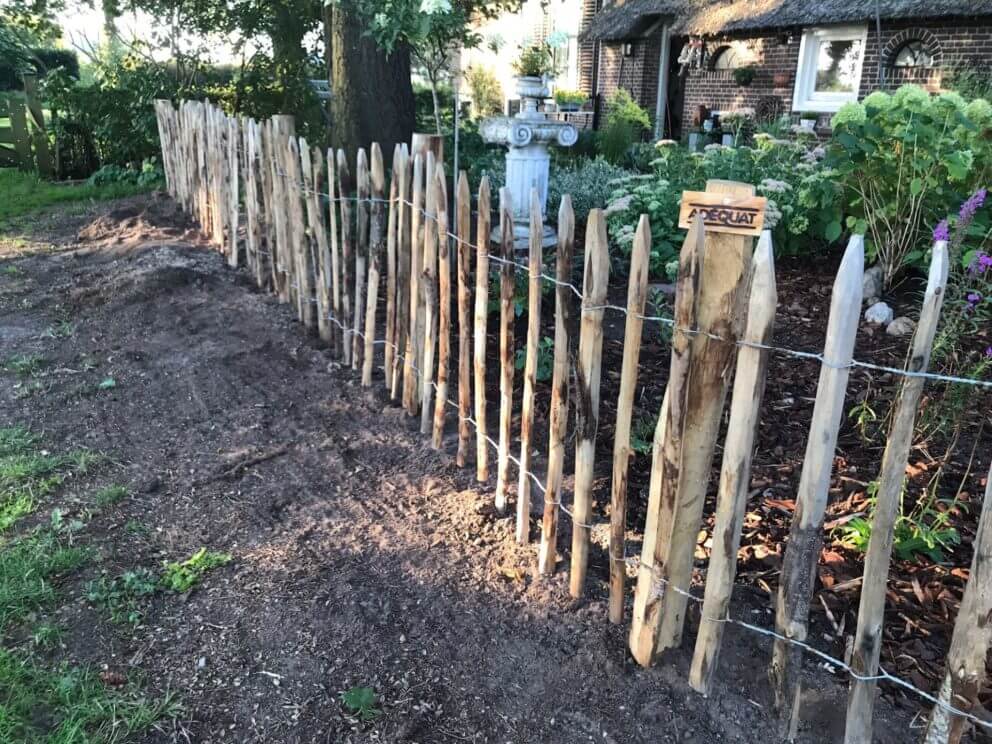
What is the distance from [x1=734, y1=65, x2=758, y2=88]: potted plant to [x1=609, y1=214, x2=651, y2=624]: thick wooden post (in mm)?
14427

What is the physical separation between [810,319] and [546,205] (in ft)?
11.1

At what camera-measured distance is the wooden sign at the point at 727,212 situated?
1.95m

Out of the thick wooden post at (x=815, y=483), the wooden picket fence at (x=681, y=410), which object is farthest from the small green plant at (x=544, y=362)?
the thick wooden post at (x=815, y=483)

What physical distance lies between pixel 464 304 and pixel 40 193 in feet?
34.0

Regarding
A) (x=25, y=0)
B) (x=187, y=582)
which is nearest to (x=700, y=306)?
(x=187, y=582)

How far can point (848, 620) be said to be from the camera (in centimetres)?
258

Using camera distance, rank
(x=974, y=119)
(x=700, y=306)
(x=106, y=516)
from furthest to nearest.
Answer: (x=974, y=119) → (x=106, y=516) → (x=700, y=306)

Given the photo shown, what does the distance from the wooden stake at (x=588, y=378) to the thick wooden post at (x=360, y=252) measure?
6.95ft

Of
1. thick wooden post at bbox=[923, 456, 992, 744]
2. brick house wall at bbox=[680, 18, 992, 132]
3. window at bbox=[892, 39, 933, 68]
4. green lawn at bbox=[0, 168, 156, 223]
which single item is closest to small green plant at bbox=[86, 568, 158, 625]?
thick wooden post at bbox=[923, 456, 992, 744]

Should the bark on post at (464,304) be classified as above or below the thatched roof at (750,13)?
below

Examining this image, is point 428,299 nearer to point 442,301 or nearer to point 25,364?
point 442,301

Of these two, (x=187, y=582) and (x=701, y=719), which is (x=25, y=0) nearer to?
(x=187, y=582)

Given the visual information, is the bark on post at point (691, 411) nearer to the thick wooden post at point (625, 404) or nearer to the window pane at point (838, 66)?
the thick wooden post at point (625, 404)

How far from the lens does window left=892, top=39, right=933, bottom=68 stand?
12.5 meters
